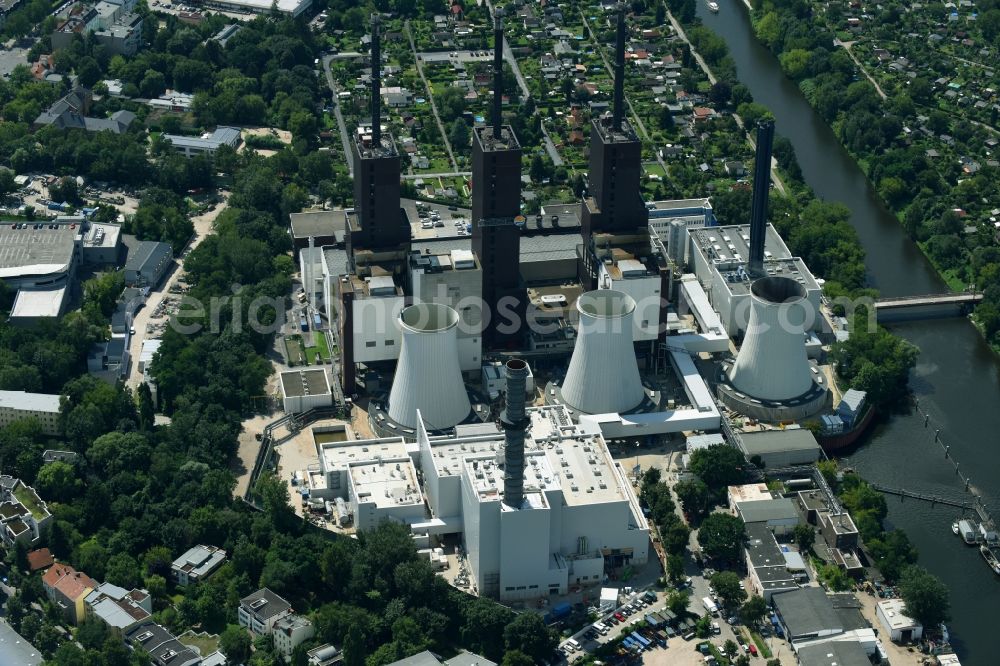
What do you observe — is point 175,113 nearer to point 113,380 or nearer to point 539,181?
point 539,181

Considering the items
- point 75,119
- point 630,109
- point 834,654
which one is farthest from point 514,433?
point 75,119

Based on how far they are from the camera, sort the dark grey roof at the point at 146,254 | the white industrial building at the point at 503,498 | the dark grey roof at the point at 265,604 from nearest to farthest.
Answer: the dark grey roof at the point at 265,604, the white industrial building at the point at 503,498, the dark grey roof at the point at 146,254

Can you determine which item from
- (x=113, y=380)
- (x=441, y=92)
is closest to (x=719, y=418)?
(x=113, y=380)

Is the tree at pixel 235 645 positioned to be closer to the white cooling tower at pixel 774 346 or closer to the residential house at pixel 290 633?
the residential house at pixel 290 633

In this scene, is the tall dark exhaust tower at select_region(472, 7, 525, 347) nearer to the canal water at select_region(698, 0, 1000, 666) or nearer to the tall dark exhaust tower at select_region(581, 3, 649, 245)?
the tall dark exhaust tower at select_region(581, 3, 649, 245)

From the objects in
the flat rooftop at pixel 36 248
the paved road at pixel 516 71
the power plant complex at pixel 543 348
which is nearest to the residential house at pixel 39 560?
the power plant complex at pixel 543 348

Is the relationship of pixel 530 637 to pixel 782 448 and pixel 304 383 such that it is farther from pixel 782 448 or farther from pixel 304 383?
pixel 304 383
